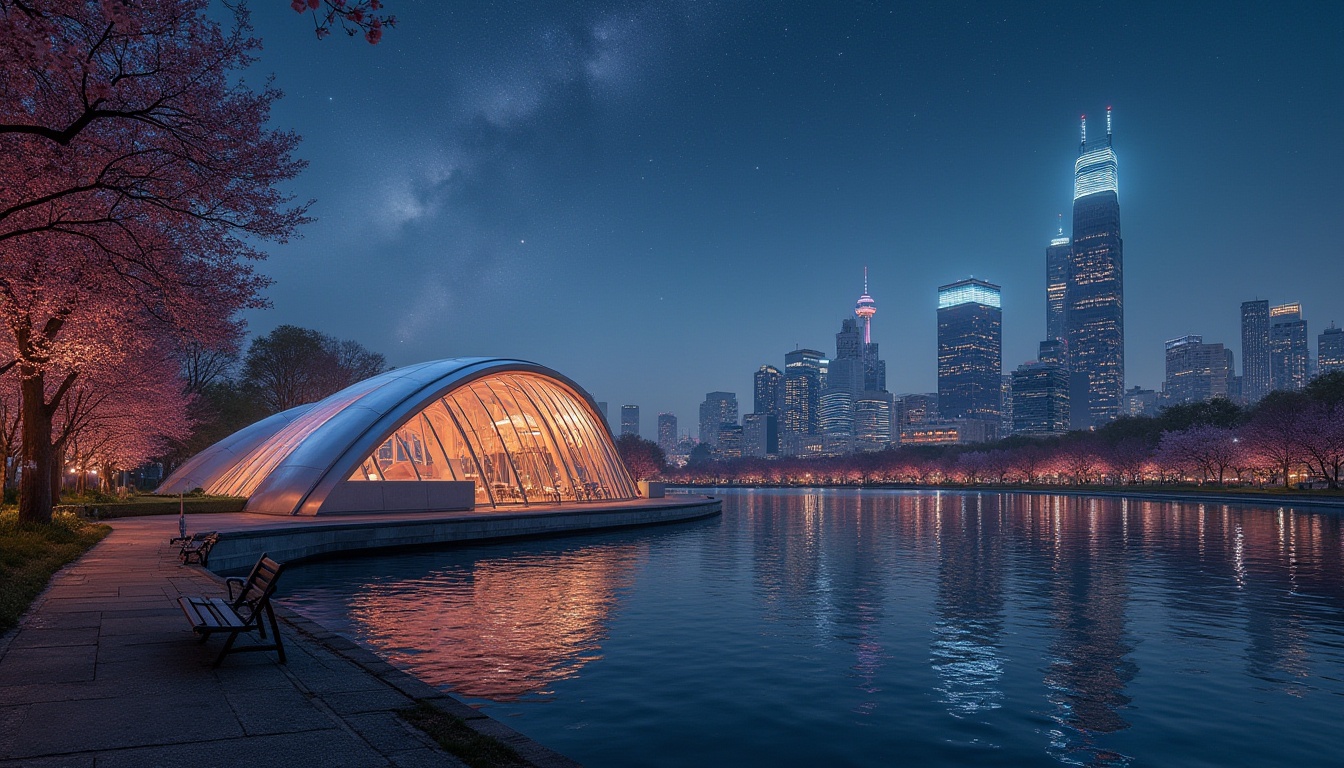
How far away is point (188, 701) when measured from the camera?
7.69 meters

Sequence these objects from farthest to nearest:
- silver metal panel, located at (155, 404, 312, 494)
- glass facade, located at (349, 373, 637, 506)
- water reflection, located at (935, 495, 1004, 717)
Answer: silver metal panel, located at (155, 404, 312, 494) < glass facade, located at (349, 373, 637, 506) < water reflection, located at (935, 495, 1004, 717)

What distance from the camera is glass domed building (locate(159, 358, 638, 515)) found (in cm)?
3350

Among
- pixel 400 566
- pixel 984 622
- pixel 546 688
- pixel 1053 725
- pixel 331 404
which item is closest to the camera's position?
pixel 1053 725

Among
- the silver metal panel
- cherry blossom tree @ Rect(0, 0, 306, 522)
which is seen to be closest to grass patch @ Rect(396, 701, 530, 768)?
cherry blossom tree @ Rect(0, 0, 306, 522)

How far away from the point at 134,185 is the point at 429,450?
25470mm

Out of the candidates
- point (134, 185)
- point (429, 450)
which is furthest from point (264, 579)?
point (429, 450)

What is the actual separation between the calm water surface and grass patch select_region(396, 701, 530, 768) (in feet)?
5.66

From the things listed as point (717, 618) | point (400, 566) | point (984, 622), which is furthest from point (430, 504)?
point (984, 622)

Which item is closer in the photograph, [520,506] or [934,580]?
[934,580]

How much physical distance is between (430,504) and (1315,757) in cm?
3234

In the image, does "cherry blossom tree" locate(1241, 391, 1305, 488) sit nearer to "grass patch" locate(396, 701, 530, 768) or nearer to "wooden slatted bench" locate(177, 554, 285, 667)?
"grass patch" locate(396, 701, 530, 768)

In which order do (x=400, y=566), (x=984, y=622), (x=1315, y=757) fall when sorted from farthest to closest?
(x=400, y=566)
(x=984, y=622)
(x=1315, y=757)

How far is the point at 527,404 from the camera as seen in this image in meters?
46.5

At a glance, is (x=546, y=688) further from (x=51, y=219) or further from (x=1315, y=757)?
(x=51, y=219)
